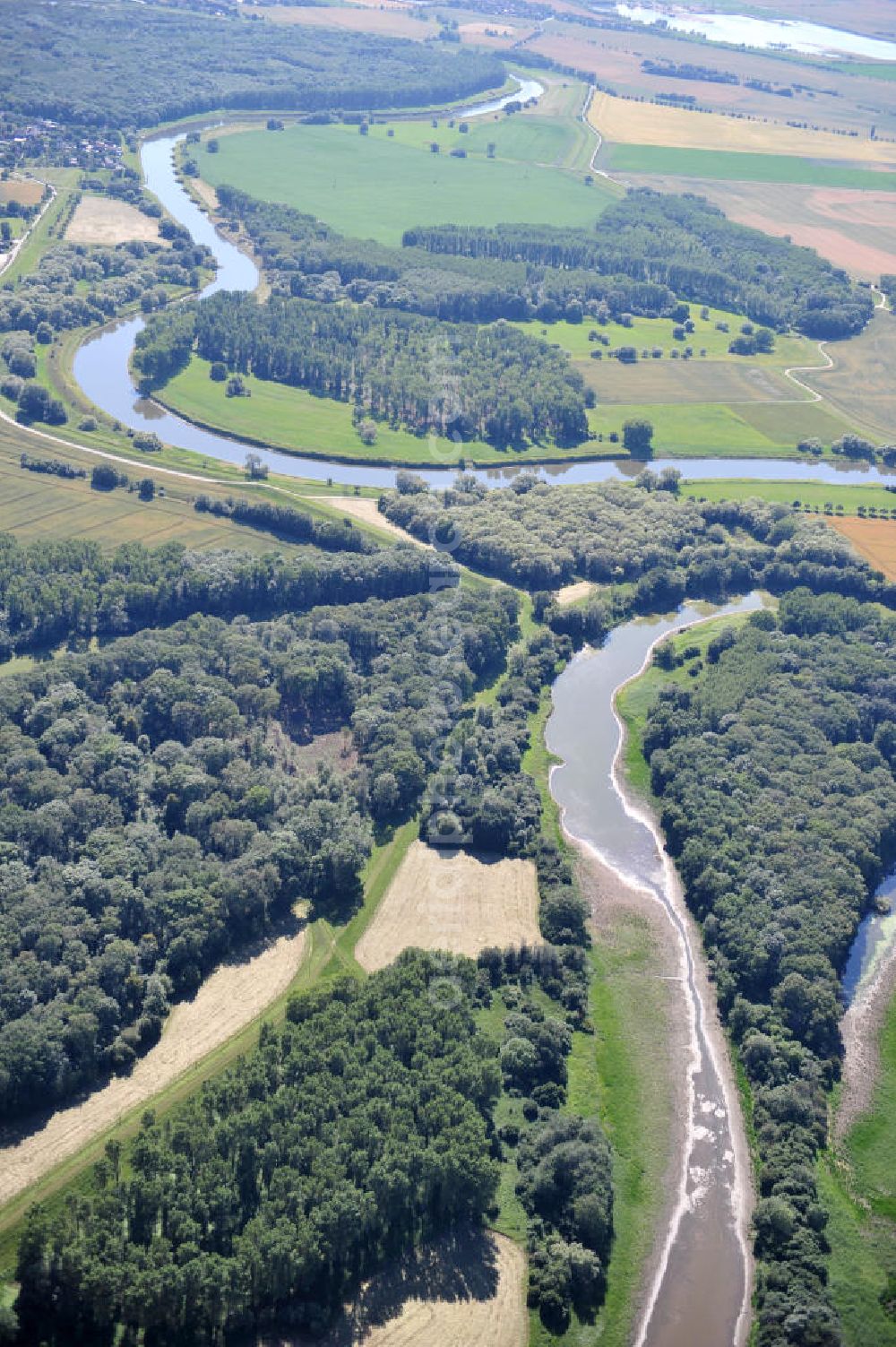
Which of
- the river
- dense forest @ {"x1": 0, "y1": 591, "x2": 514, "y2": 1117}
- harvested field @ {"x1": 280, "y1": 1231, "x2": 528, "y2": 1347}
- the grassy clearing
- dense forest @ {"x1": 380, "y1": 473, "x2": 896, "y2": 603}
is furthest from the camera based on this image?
the grassy clearing

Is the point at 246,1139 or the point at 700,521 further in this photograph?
the point at 700,521

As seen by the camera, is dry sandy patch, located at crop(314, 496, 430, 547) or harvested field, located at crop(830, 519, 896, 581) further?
harvested field, located at crop(830, 519, 896, 581)

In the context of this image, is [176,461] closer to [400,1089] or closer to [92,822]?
[92,822]

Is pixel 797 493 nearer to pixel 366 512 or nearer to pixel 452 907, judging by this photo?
pixel 366 512

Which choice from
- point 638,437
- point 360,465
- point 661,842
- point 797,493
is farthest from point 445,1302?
point 638,437

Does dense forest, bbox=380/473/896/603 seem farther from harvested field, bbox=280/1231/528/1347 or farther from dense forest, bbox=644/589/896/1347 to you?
harvested field, bbox=280/1231/528/1347

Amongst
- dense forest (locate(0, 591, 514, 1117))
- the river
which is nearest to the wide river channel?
the river

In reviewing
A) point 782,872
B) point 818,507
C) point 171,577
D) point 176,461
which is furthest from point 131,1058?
point 818,507
